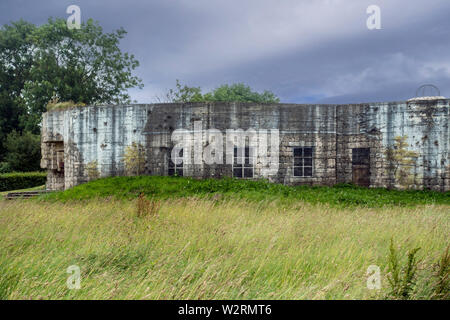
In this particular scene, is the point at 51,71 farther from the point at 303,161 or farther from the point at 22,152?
the point at 303,161

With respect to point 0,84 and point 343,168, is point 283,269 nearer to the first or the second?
point 343,168

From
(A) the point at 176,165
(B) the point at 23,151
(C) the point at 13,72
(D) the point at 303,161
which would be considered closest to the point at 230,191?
(A) the point at 176,165

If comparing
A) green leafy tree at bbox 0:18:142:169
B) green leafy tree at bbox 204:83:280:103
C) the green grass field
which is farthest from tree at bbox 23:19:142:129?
the green grass field

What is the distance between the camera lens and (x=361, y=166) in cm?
1410

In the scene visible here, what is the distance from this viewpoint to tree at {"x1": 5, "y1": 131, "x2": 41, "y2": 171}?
24.3 m

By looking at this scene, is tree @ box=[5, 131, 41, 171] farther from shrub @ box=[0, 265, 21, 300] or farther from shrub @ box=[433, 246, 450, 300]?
shrub @ box=[433, 246, 450, 300]

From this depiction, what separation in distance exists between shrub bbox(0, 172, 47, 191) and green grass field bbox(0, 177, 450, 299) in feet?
62.4

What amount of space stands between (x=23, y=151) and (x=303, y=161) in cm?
2311

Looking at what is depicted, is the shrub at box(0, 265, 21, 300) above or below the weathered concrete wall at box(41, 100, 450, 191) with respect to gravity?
below

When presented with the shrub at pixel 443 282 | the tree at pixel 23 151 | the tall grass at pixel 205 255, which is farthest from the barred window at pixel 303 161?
the tree at pixel 23 151

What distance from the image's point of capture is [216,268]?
334 centimetres
